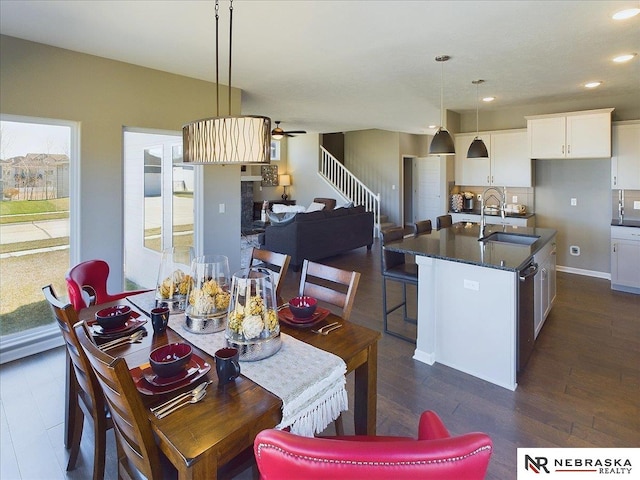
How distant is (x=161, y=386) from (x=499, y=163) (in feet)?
19.8

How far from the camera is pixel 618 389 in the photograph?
2678mm

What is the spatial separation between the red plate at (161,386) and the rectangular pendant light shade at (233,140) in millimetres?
869

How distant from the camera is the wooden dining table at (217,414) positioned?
3.52 ft

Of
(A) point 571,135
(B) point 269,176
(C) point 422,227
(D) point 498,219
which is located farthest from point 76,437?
(B) point 269,176

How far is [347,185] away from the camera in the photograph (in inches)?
416

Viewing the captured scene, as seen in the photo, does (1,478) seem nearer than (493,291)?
Yes

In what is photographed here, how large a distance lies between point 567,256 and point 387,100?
12.3ft

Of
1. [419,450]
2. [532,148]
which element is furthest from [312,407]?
[532,148]

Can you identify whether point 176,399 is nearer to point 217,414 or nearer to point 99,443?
point 217,414

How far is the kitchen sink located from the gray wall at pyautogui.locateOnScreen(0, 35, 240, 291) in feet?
11.9

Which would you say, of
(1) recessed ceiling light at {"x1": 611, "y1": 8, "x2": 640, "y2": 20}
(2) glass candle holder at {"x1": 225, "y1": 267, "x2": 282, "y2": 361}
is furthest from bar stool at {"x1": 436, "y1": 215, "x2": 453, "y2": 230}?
(2) glass candle holder at {"x1": 225, "y1": 267, "x2": 282, "y2": 361}

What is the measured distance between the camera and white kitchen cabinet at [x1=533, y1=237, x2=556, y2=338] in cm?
331

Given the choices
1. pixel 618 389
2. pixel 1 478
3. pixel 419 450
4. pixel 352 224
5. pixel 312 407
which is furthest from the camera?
pixel 352 224

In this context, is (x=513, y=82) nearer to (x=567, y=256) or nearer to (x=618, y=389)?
(x=567, y=256)
